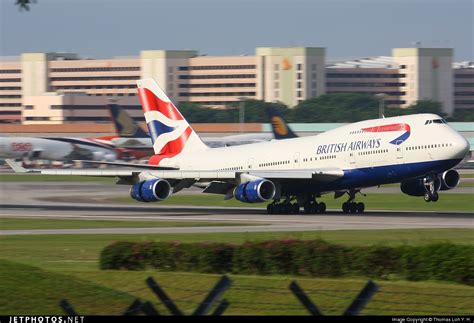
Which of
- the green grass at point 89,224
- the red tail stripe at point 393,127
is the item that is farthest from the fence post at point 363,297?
the red tail stripe at point 393,127

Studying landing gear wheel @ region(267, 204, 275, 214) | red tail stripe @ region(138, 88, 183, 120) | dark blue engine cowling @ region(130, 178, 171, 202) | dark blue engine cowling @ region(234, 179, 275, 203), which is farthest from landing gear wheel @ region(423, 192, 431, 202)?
red tail stripe @ region(138, 88, 183, 120)

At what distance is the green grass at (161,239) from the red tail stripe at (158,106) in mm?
23964

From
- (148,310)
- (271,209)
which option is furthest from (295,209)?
(148,310)

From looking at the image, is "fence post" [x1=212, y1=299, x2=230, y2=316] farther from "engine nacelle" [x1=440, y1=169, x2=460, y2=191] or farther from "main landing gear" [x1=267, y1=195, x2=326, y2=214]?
"engine nacelle" [x1=440, y1=169, x2=460, y2=191]

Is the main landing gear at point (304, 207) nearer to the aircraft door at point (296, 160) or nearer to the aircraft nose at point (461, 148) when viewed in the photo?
the aircraft door at point (296, 160)

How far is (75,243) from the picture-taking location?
40.6 meters

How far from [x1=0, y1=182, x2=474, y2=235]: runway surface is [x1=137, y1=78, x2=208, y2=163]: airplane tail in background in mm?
4014

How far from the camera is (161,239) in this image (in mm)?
41719

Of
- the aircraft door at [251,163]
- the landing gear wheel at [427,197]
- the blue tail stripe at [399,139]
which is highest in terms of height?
the blue tail stripe at [399,139]

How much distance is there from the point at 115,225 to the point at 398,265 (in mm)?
27345

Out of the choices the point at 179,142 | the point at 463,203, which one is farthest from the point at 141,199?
the point at 463,203

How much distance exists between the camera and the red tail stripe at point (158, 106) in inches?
2657

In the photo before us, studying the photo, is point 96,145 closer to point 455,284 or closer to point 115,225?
point 115,225

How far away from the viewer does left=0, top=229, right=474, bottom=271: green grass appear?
35.8 metres
